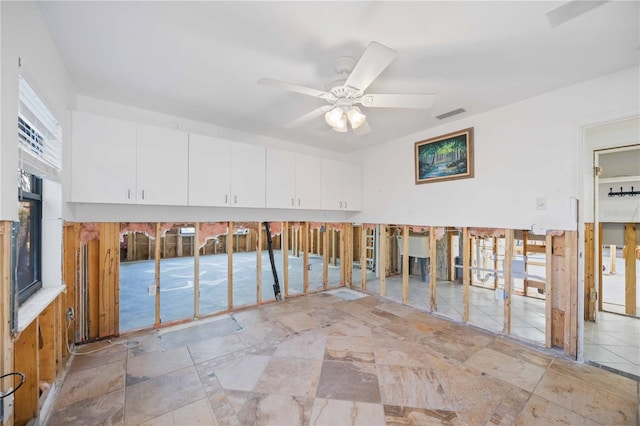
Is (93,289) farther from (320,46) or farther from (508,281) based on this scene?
(508,281)

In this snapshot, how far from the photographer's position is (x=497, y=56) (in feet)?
7.04

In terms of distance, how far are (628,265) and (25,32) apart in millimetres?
6792

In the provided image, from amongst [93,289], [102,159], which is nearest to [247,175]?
[102,159]

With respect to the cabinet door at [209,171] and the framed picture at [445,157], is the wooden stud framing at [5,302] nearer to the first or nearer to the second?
the cabinet door at [209,171]

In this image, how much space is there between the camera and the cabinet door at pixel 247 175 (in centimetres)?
354

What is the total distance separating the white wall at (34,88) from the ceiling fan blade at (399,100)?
2.11 m

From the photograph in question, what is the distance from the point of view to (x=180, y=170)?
3131mm

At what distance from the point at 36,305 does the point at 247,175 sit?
2.41 metres

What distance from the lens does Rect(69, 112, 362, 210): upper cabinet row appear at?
8.62 ft

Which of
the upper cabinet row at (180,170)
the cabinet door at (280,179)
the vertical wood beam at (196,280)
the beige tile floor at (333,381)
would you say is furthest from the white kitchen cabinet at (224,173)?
the beige tile floor at (333,381)

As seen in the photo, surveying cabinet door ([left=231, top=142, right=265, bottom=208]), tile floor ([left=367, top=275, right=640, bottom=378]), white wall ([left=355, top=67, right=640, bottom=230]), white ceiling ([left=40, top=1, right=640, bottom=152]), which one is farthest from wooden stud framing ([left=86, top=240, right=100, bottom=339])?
white wall ([left=355, top=67, right=640, bottom=230])

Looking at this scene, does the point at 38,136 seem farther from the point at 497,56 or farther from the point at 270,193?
the point at 497,56

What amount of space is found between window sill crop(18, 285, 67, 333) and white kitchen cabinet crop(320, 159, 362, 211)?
10.9ft

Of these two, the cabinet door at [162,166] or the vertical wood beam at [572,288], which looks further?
the cabinet door at [162,166]
